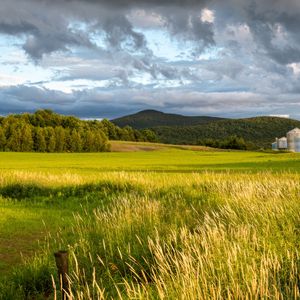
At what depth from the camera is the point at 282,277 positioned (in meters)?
7.16

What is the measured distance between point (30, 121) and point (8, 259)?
141973 mm

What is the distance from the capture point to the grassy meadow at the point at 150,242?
6633 mm

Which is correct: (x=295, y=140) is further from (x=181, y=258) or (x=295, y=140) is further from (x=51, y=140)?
(x=181, y=258)

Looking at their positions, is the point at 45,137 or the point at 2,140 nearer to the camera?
the point at 2,140

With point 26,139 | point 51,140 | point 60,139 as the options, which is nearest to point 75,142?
point 60,139

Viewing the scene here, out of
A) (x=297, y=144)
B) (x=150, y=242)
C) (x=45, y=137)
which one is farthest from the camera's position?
(x=297, y=144)

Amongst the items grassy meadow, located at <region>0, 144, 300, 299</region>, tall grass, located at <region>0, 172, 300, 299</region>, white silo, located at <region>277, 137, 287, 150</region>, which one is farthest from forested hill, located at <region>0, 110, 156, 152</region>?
tall grass, located at <region>0, 172, 300, 299</region>

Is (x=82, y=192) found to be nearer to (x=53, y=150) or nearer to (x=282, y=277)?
(x=282, y=277)

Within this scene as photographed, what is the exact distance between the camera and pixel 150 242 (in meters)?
8.73

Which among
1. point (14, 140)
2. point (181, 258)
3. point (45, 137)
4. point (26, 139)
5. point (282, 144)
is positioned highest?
point (45, 137)

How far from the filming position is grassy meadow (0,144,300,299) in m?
6.63

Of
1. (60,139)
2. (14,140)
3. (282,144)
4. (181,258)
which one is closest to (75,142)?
(60,139)

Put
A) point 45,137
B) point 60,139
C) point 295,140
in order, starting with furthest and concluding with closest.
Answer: point 295,140 → point 60,139 → point 45,137

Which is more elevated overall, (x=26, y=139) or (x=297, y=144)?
(x=26, y=139)
